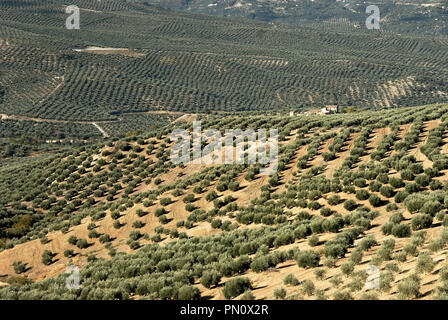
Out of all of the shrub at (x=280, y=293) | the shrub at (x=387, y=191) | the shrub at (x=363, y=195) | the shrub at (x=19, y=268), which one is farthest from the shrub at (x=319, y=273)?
the shrub at (x=19, y=268)

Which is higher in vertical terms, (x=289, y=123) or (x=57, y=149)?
(x=289, y=123)

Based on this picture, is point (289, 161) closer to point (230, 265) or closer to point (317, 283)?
point (230, 265)

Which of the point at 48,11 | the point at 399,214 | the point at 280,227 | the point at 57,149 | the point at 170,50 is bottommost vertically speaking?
the point at 57,149

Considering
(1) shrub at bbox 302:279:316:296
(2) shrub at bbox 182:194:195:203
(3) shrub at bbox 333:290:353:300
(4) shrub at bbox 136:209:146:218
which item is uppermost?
(3) shrub at bbox 333:290:353:300

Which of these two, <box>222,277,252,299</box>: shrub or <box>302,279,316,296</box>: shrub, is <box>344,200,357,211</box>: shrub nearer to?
<box>222,277,252,299</box>: shrub

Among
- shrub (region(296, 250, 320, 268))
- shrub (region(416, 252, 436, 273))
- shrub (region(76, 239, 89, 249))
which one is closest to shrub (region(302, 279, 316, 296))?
shrub (region(296, 250, 320, 268))

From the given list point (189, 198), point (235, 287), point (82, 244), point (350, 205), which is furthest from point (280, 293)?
point (189, 198)
